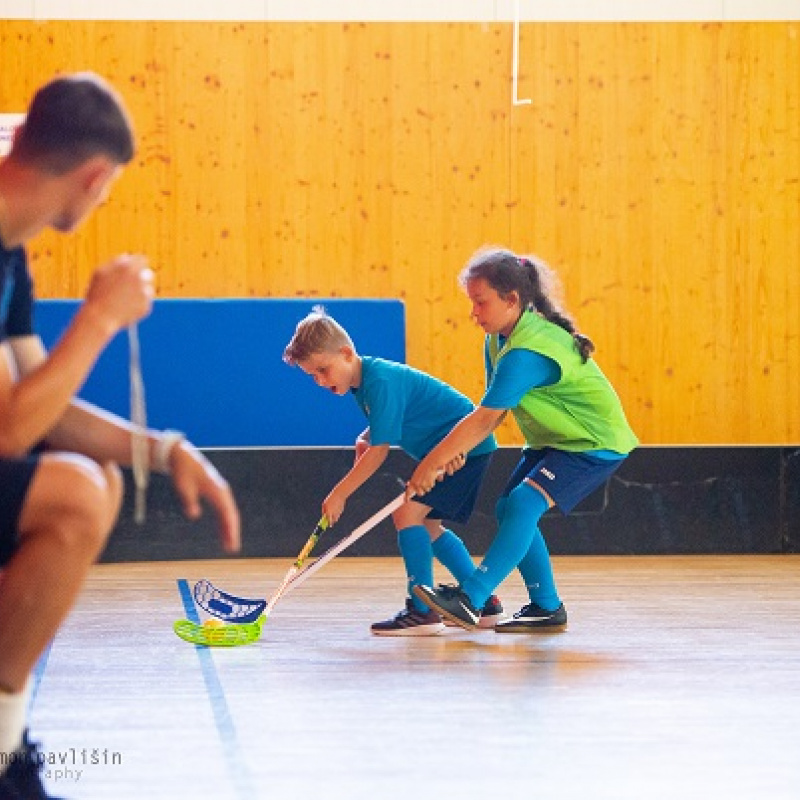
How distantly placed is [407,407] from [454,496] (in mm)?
257

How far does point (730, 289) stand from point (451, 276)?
3.59ft

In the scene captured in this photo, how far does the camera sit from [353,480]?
3.59m

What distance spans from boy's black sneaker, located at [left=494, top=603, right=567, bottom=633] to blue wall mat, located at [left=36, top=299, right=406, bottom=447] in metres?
2.05

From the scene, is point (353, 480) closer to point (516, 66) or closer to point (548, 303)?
point (548, 303)

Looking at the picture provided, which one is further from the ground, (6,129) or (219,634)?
(6,129)

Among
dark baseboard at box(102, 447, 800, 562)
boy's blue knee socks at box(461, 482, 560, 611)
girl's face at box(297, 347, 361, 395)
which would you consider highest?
girl's face at box(297, 347, 361, 395)

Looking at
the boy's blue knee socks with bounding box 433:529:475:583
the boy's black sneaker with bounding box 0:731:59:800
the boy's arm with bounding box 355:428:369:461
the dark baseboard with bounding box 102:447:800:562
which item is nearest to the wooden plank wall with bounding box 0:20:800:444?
the dark baseboard with bounding box 102:447:800:562

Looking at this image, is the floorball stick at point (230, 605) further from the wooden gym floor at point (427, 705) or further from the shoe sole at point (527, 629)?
the shoe sole at point (527, 629)

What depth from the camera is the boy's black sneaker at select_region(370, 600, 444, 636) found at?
3.57m

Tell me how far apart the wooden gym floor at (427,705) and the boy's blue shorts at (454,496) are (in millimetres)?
287

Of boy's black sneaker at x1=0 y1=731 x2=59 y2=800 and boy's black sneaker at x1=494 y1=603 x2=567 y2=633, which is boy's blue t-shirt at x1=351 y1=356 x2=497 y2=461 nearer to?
boy's black sneaker at x1=494 y1=603 x2=567 y2=633

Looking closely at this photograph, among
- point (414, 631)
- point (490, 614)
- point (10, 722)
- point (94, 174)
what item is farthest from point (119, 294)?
point (490, 614)

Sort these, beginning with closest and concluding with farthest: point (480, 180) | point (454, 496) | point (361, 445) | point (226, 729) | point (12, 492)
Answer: point (12, 492)
point (226, 729)
point (454, 496)
point (361, 445)
point (480, 180)

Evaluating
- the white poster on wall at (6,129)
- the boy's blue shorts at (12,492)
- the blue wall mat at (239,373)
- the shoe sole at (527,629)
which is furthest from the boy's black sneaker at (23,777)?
the white poster on wall at (6,129)
